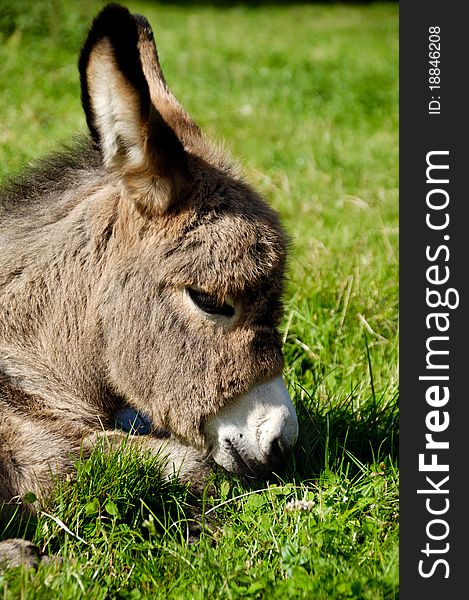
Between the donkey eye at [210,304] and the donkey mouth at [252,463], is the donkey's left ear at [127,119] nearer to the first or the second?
the donkey eye at [210,304]

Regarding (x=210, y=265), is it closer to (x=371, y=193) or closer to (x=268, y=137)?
(x=371, y=193)

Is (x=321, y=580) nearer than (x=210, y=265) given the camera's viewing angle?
Yes

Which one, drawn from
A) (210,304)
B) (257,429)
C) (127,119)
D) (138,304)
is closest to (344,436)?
(257,429)

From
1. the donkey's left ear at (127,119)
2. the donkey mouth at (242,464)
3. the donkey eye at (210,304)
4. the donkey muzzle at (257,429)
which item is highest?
the donkey's left ear at (127,119)

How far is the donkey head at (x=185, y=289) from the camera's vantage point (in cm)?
380

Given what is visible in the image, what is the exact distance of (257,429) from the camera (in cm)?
379

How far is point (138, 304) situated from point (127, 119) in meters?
0.84

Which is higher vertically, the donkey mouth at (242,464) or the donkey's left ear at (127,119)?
the donkey's left ear at (127,119)

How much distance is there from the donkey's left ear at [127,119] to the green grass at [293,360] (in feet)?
3.71

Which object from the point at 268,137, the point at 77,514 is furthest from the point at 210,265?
the point at 268,137

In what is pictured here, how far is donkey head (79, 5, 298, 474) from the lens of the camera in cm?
380

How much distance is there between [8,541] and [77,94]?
7.23 meters

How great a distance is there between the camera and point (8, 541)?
140 inches

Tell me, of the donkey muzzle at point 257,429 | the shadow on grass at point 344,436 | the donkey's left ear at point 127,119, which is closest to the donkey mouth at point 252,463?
the donkey muzzle at point 257,429
